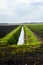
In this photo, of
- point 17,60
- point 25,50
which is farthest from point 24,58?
point 25,50

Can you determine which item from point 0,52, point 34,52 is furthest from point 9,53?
point 34,52

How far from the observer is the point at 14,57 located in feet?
40.4

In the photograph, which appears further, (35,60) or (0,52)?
(0,52)

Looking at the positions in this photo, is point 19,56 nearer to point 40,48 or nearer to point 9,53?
point 9,53

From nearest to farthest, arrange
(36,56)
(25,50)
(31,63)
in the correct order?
(31,63)
(36,56)
(25,50)

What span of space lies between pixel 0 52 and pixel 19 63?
1.87 meters

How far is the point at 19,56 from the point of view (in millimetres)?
12336

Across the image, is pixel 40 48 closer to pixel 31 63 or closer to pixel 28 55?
pixel 28 55

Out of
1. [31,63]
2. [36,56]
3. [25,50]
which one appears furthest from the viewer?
[25,50]

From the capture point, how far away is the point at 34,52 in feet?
42.2

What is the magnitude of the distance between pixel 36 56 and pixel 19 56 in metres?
0.95

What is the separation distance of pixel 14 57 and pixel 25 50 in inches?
42.9

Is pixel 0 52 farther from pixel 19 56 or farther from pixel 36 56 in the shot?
pixel 36 56

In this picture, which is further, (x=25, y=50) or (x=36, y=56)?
(x=25, y=50)
